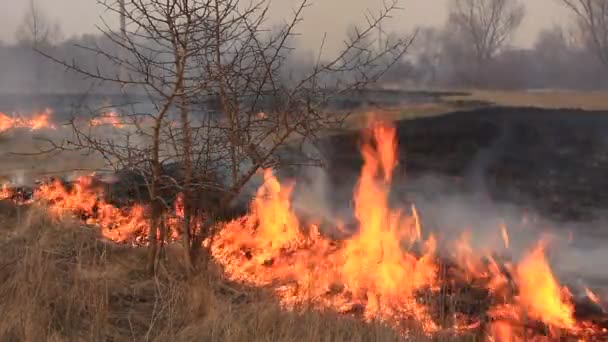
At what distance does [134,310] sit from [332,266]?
2084mm

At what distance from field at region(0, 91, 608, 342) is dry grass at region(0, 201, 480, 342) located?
13mm

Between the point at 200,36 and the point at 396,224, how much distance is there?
323cm

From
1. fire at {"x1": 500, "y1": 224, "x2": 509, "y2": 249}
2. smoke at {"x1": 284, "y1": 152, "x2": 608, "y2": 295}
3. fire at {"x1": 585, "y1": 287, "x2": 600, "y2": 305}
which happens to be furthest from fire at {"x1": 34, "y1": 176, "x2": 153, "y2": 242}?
fire at {"x1": 585, "y1": 287, "x2": 600, "y2": 305}

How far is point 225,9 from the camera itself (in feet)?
13.6

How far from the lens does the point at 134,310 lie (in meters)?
3.84

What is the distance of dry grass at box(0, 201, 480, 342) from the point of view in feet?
10.4

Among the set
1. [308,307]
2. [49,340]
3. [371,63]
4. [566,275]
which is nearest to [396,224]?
[566,275]

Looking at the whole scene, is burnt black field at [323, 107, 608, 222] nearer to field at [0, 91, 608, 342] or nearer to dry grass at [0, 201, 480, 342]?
field at [0, 91, 608, 342]

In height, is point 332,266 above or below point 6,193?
A: below

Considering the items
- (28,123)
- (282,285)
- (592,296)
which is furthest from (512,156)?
(28,123)

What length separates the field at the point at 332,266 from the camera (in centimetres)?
342

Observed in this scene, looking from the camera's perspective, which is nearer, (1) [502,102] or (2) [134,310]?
(2) [134,310]

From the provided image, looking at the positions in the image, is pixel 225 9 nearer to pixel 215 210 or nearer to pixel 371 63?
pixel 371 63

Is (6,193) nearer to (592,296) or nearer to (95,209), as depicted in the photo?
(95,209)
